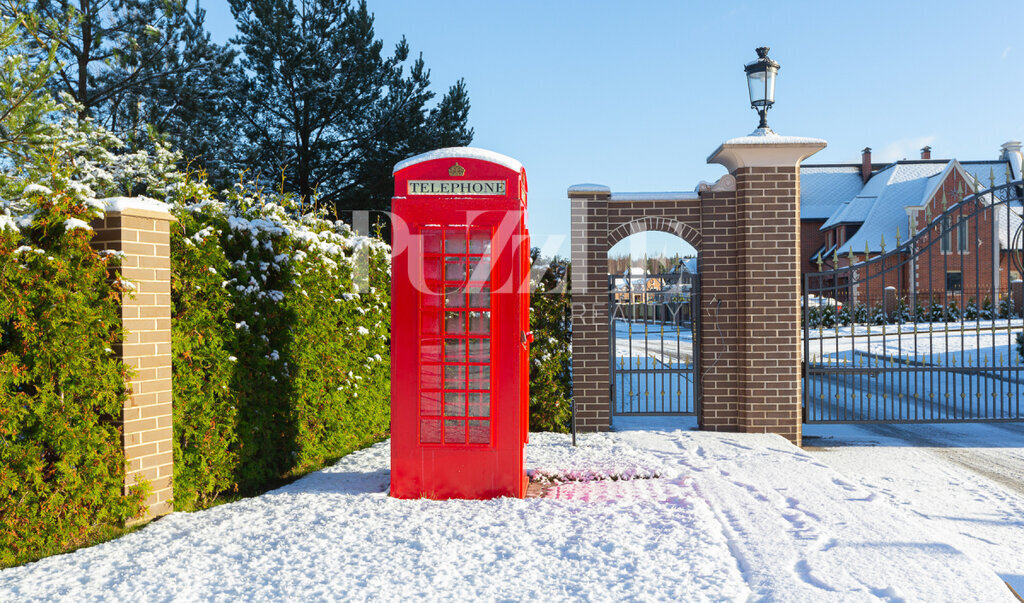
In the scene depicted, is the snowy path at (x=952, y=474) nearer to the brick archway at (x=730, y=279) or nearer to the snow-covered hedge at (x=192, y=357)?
the brick archway at (x=730, y=279)

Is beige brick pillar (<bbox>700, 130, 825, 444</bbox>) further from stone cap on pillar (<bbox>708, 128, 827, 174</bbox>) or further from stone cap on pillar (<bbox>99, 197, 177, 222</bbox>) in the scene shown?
stone cap on pillar (<bbox>99, 197, 177, 222</bbox>)

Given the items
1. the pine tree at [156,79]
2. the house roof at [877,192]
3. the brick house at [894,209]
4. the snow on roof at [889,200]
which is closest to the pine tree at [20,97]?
the pine tree at [156,79]

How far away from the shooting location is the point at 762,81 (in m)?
8.58

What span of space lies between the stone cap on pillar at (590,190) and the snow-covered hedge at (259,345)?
273 cm

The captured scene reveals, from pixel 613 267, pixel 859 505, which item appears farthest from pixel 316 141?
pixel 859 505

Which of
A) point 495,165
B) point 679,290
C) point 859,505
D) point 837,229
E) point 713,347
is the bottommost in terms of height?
point 859,505

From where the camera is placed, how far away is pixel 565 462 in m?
6.77

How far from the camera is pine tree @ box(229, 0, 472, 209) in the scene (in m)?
19.3

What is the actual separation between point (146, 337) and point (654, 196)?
235 inches

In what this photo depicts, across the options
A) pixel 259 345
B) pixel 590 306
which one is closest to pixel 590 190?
pixel 590 306

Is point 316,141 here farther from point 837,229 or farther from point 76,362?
point 837,229

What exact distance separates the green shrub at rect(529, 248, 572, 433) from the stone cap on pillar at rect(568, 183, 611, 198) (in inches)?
35.9

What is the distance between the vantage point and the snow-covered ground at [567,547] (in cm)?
364

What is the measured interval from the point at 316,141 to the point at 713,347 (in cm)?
1534
